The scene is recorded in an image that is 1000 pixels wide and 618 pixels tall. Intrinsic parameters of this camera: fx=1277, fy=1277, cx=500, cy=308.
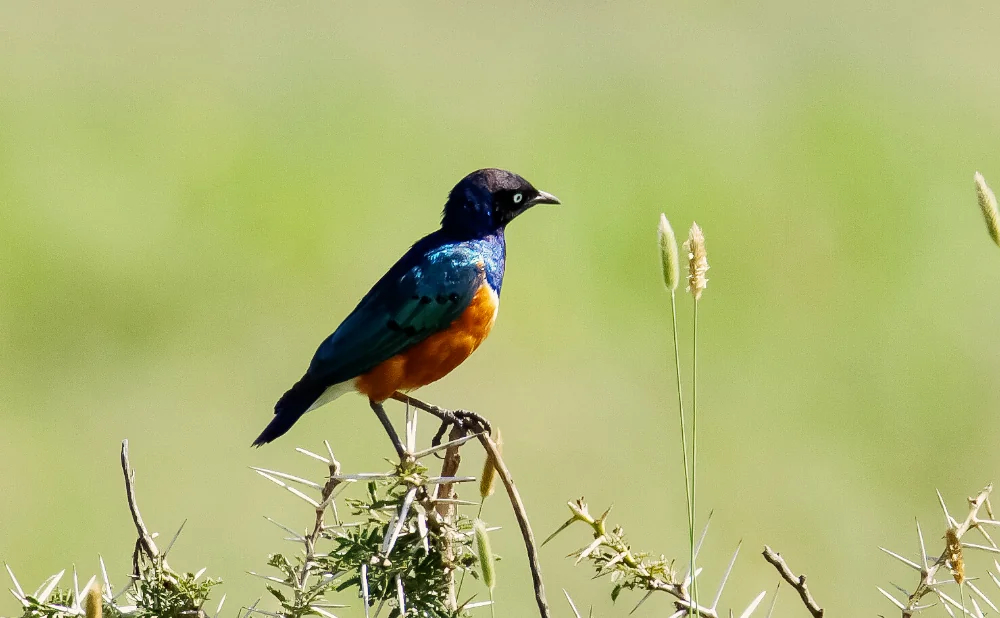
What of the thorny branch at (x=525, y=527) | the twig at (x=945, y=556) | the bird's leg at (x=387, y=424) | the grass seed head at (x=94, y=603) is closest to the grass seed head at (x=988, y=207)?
the twig at (x=945, y=556)

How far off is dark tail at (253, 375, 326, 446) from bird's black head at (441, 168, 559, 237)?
88cm

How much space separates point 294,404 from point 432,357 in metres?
0.49

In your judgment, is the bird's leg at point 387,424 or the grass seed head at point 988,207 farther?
the bird's leg at point 387,424

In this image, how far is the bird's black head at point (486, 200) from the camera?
14.5 feet

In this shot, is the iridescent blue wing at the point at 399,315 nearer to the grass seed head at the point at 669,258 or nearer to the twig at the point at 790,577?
the grass seed head at the point at 669,258

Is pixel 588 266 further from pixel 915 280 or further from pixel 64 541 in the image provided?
pixel 64 541

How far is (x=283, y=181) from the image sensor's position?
33.5 feet

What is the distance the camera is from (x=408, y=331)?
3979 millimetres

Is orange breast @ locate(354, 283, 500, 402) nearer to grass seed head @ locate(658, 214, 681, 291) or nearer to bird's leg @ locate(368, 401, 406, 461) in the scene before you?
bird's leg @ locate(368, 401, 406, 461)

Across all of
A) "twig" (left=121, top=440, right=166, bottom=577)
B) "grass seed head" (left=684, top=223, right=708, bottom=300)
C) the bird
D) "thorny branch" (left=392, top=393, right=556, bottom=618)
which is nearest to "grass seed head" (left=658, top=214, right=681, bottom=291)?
"grass seed head" (left=684, top=223, right=708, bottom=300)

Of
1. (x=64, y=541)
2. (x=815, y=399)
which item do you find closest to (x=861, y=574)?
(x=815, y=399)

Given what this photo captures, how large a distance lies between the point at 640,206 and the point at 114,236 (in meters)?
3.98

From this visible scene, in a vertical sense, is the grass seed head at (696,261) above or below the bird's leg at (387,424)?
above

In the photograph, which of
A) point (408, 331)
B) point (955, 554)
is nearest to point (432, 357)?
point (408, 331)
